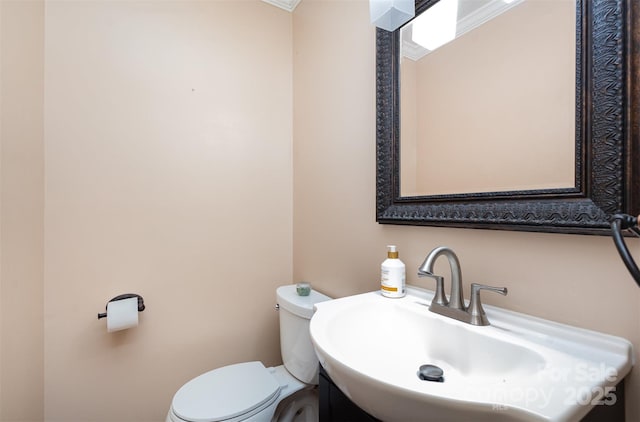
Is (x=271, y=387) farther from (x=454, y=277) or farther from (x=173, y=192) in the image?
(x=173, y=192)

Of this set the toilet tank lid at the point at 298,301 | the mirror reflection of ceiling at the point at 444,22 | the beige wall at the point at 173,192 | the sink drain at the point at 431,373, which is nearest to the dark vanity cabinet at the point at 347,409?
the sink drain at the point at 431,373

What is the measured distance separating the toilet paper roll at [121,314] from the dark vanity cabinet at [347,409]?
848 mm

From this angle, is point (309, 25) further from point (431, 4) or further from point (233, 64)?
point (431, 4)

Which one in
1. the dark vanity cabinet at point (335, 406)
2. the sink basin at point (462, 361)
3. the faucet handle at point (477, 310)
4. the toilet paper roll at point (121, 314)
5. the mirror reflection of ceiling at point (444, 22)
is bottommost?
the dark vanity cabinet at point (335, 406)

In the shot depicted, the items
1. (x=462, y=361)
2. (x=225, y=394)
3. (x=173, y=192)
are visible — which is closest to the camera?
(x=462, y=361)

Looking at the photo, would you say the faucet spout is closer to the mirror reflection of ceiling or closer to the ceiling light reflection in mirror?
the ceiling light reflection in mirror

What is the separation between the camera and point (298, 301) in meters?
1.22

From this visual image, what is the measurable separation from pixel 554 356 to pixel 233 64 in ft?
5.38

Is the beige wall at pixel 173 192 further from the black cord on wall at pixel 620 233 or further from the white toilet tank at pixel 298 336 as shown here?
the black cord on wall at pixel 620 233

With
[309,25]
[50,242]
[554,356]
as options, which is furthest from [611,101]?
[50,242]

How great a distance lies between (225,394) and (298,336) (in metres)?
0.33

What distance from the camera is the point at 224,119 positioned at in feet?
4.68

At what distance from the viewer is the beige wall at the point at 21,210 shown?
3.00 ft

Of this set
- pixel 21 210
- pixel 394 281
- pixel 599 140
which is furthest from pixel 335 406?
pixel 21 210
